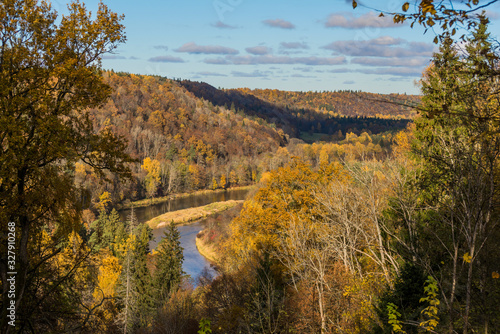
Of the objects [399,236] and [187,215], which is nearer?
[399,236]

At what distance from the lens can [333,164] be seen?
75.4 ft

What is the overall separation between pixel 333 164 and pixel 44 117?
18570 mm

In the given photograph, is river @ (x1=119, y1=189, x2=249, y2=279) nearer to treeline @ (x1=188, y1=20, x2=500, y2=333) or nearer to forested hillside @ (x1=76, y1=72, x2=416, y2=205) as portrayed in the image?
forested hillside @ (x1=76, y1=72, x2=416, y2=205)

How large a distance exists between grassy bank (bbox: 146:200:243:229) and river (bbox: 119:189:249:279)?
6.20 feet

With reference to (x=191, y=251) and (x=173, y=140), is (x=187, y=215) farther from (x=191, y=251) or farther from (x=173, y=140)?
(x=173, y=140)

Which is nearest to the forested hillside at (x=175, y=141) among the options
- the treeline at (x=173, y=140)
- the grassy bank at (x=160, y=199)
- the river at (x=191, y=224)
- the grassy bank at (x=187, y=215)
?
the treeline at (x=173, y=140)

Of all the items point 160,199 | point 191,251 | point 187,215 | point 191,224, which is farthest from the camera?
point 160,199

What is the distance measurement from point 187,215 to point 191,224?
13.2 feet

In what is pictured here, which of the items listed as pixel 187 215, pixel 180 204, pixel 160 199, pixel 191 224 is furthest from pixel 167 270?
pixel 160 199

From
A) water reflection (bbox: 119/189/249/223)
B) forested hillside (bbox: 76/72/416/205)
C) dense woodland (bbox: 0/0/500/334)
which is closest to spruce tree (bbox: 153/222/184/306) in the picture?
dense woodland (bbox: 0/0/500/334)

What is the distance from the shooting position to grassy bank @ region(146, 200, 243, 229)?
53.8 meters

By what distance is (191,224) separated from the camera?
2126 inches

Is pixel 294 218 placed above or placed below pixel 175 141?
above

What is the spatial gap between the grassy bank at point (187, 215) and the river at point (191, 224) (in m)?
1.89
